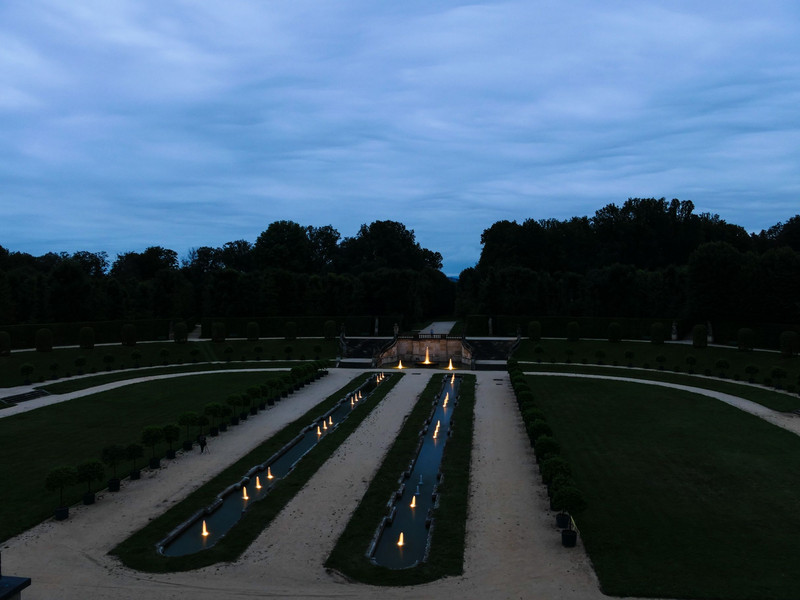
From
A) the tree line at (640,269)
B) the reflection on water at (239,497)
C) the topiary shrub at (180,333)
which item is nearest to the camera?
the reflection on water at (239,497)

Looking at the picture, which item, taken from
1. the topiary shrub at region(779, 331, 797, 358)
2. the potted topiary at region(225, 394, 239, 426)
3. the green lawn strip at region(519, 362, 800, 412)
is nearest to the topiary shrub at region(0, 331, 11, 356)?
the potted topiary at region(225, 394, 239, 426)

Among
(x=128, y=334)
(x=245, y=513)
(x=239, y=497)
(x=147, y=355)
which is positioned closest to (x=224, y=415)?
(x=239, y=497)

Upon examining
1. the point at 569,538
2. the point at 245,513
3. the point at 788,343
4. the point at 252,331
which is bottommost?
the point at 245,513

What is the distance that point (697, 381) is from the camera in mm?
54781

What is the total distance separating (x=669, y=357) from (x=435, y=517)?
51.5 meters

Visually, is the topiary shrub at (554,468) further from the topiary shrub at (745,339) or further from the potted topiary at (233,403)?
the topiary shrub at (745,339)

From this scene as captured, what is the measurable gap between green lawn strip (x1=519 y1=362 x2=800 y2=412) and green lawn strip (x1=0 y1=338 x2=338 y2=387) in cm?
2782

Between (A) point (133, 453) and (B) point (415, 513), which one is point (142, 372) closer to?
(A) point (133, 453)

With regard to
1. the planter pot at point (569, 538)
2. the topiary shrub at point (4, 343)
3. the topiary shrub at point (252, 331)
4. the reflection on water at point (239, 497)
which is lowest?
the reflection on water at point (239, 497)

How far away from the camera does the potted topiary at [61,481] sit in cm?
2369

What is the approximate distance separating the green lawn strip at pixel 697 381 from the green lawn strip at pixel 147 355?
27.8 metres

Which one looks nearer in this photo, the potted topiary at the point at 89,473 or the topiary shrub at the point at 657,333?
the potted topiary at the point at 89,473

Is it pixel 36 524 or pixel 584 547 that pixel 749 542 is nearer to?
pixel 584 547

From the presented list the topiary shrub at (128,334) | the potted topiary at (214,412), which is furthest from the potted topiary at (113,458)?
the topiary shrub at (128,334)
